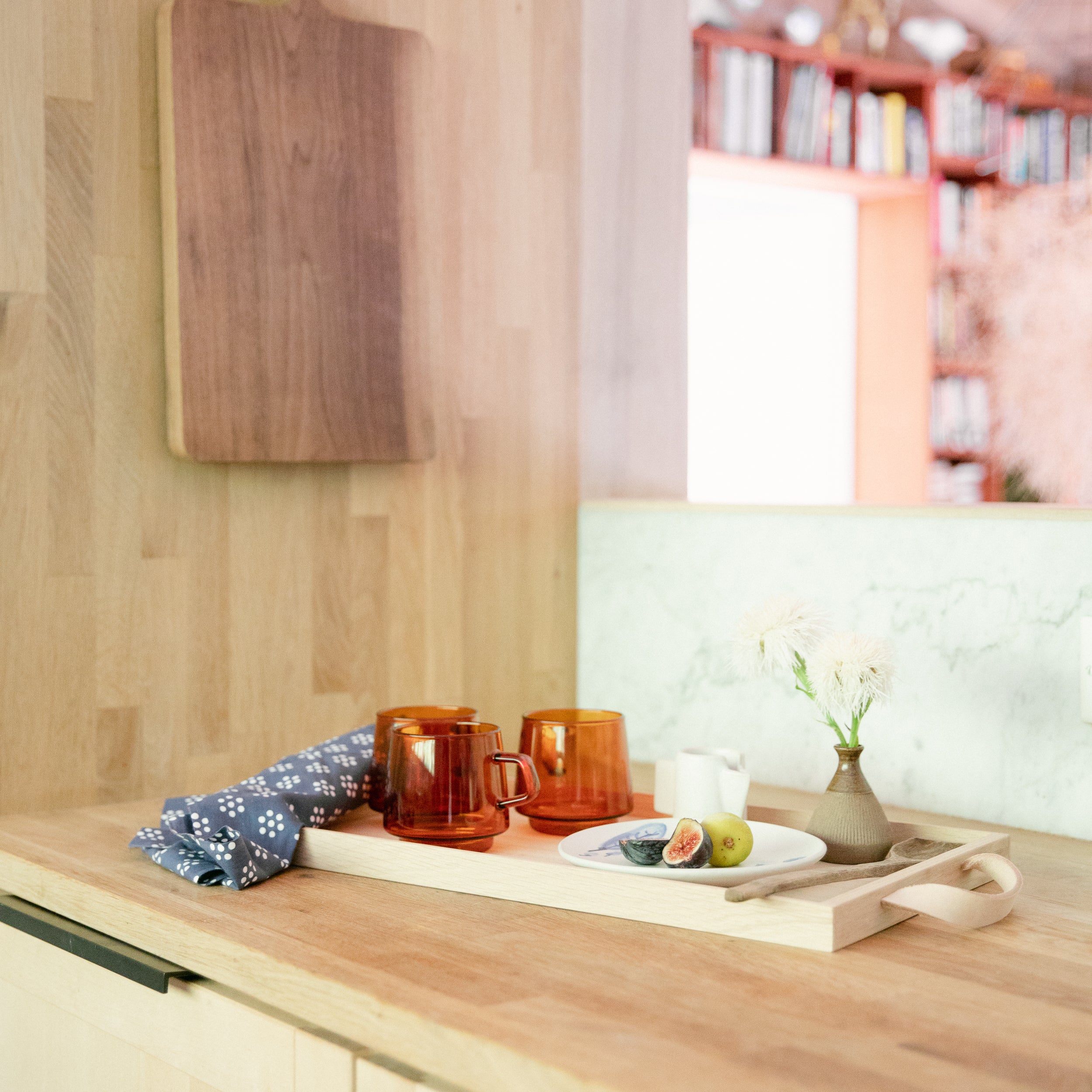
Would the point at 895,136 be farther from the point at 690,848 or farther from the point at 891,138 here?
the point at 690,848

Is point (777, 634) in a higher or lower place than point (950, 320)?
lower

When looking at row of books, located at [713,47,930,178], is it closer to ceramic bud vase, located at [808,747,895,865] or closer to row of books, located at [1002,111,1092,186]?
row of books, located at [1002,111,1092,186]

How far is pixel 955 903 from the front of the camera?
98 centimetres

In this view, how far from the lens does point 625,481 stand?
1904 mm

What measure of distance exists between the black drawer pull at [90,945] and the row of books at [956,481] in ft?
11.9

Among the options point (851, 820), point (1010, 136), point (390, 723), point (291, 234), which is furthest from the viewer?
point (1010, 136)

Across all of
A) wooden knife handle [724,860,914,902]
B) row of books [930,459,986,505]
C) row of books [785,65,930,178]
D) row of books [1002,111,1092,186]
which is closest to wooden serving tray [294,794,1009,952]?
wooden knife handle [724,860,914,902]

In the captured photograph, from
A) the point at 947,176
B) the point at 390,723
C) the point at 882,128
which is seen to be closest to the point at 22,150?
the point at 390,723

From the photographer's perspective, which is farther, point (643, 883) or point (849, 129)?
point (849, 129)

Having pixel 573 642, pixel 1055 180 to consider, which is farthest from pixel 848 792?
pixel 1055 180

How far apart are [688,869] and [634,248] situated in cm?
106

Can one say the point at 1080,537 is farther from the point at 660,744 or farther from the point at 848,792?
the point at 660,744

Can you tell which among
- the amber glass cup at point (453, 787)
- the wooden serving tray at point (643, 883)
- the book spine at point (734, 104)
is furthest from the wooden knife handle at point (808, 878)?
the book spine at point (734, 104)

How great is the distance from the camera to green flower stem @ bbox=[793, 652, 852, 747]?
116 cm
